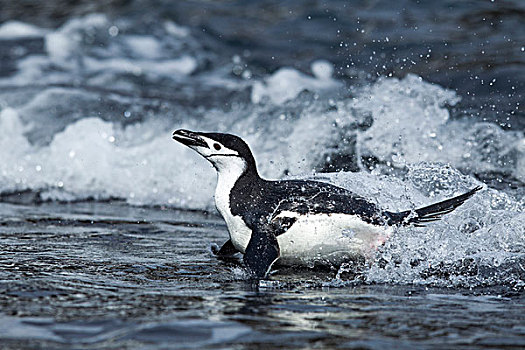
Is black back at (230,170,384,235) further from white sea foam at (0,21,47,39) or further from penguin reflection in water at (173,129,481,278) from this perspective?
white sea foam at (0,21,47,39)

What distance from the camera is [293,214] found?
15.6 ft

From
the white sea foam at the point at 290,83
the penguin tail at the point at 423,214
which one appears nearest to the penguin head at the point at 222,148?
the penguin tail at the point at 423,214

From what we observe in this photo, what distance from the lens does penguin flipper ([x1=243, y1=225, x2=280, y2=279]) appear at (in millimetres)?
4523

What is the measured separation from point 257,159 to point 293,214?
352 centimetres

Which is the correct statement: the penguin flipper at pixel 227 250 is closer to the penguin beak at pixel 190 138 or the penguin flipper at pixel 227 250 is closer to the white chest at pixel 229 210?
the white chest at pixel 229 210

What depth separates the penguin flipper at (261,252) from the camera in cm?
452

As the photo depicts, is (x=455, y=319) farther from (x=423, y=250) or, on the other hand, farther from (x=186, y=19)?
(x=186, y=19)

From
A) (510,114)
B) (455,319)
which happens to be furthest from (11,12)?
(455,319)

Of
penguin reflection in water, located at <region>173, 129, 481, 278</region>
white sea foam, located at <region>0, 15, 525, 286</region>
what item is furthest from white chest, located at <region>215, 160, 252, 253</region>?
white sea foam, located at <region>0, 15, 525, 286</region>

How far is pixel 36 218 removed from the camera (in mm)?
6672

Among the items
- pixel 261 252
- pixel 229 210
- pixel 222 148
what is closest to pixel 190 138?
pixel 222 148

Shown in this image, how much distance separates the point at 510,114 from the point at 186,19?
830cm

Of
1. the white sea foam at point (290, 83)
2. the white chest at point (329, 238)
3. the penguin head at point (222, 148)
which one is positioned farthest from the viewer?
the white sea foam at point (290, 83)

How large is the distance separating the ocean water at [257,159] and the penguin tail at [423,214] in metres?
0.07
